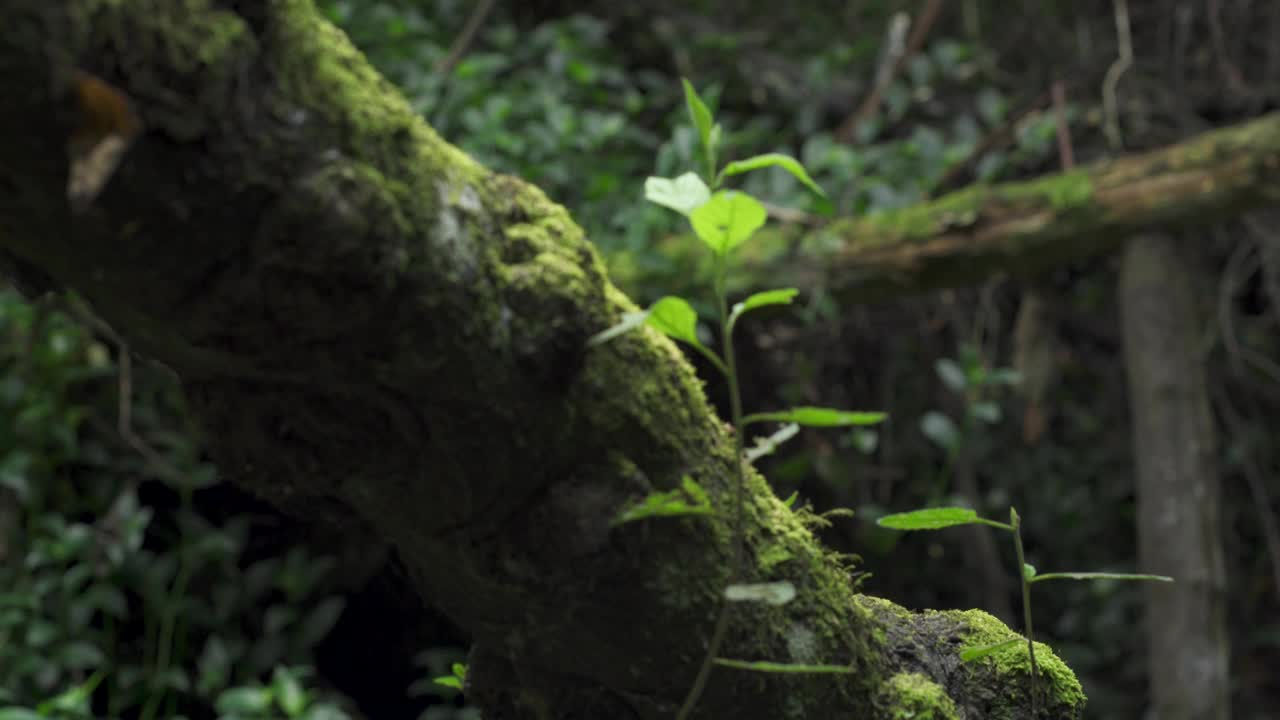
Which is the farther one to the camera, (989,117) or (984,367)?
(989,117)

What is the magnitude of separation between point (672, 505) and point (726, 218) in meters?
0.21

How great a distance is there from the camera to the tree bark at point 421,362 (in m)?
0.68

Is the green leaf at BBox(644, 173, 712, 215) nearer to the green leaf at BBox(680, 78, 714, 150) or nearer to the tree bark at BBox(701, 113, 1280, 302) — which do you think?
the green leaf at BBox(680, 78, 714, 150)

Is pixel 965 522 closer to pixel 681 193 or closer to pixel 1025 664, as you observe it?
pixel 1025 664

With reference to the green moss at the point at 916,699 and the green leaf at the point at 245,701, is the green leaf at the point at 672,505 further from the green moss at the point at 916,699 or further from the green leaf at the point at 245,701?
the green leaf at the point at 245,701

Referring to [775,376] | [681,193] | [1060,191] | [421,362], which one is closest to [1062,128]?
[1060,191]

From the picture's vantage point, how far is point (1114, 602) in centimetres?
365

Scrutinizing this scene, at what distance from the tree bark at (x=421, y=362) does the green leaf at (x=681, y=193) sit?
3.5 inches

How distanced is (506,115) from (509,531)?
82.9 inches

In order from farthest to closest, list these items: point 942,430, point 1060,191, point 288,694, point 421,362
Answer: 1. point 942,430
2. point 1060,191
3. point 288,694
4. point 421,362

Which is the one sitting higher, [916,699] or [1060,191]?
[1060,191]

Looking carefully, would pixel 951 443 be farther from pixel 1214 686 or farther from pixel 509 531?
pixel 509 531

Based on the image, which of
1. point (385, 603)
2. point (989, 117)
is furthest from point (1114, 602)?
point (385, 603)

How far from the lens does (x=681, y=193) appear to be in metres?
0.84
